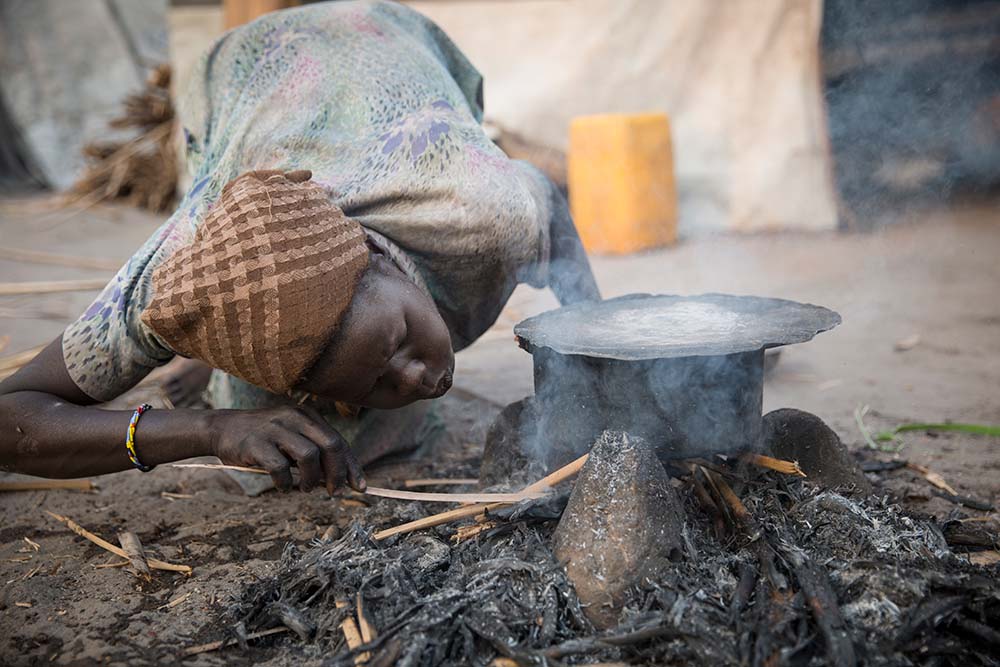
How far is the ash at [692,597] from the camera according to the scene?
5.31 feet

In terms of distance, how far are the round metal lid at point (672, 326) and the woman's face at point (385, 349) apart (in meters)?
0.25

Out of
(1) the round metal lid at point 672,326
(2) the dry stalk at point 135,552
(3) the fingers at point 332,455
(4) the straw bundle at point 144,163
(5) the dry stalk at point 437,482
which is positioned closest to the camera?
(1) the round metal lid at point 672,326

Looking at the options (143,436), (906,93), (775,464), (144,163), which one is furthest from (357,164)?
(144,163)

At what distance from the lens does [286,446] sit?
1.94m

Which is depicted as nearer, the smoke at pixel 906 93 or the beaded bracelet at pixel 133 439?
the beaded bracelet at pixel 133 439

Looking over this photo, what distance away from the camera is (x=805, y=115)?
6.38 m

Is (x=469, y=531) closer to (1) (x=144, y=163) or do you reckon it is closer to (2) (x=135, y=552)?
(2) (x=135, y=552)

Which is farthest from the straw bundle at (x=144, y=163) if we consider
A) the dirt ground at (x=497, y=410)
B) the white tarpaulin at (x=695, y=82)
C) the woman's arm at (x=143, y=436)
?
the woman's arm at (x=143, y=436)

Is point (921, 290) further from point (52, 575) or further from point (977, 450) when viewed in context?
point (52, 575)

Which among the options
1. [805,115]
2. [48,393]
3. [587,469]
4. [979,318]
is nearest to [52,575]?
[48,393]

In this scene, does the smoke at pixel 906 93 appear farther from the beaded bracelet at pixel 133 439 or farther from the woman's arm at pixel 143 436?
the beaded bracelet at pixel 133 439

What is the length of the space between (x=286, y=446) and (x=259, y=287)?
0.40 meters

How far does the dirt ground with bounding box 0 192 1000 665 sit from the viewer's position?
2.03m

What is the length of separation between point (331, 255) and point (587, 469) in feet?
2.45
